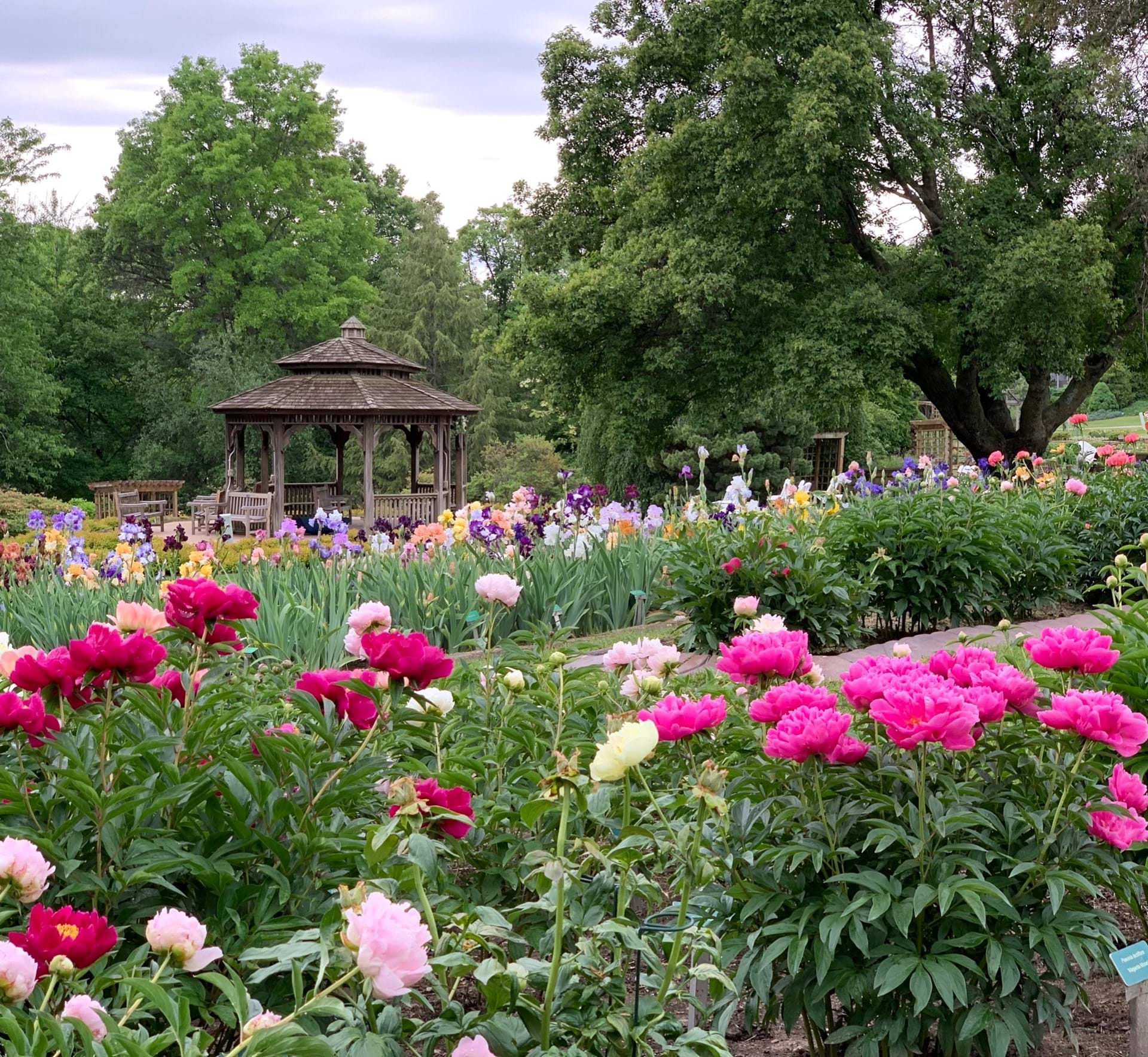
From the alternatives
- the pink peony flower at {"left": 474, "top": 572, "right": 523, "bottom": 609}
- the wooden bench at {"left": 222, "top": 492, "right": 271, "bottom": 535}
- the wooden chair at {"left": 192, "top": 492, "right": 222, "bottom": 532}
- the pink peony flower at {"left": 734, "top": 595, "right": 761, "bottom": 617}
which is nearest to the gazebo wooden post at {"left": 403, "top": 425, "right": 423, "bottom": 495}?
the wooden bench at {"left": 222, "top": 492, "right": 271, "bottom": 535}

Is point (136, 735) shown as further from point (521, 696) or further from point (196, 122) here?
point (196, 122)

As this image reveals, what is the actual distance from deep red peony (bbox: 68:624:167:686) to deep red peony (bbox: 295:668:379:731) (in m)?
0.24

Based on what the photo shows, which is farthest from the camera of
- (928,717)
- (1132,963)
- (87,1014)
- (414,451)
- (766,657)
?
(414,451)

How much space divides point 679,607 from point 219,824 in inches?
164

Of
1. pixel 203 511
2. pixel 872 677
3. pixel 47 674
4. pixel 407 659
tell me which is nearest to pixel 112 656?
pixel 47 674

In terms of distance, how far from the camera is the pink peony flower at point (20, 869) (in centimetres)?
130

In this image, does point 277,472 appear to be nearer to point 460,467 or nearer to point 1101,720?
point 460,467

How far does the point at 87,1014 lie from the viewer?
1196mm

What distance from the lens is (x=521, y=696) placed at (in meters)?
2.92

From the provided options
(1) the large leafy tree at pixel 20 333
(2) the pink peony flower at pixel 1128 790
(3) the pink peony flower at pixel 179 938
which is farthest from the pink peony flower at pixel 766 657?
(1) the large leafy tree at pixel 20 333

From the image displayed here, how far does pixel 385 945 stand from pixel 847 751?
38.2 inches

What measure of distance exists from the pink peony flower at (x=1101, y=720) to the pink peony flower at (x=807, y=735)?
35 centimetres

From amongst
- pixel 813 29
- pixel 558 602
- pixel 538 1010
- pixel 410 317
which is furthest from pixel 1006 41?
pixel 410 317

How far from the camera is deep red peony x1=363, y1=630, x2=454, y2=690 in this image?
179cm
